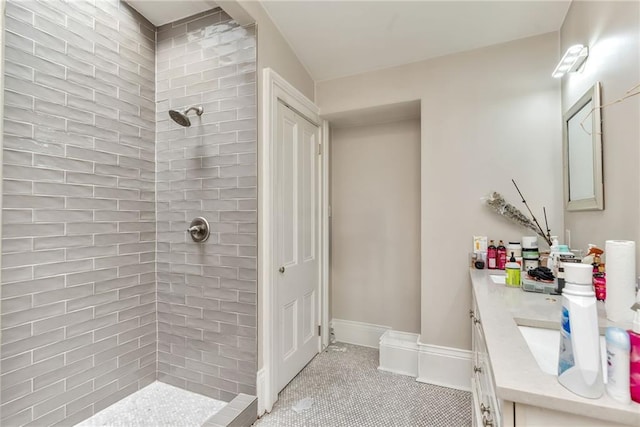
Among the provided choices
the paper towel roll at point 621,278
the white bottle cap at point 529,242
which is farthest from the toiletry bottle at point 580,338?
the white bottle cap at point 529,242

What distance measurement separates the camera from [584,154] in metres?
1.49

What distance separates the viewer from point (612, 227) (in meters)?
1.21

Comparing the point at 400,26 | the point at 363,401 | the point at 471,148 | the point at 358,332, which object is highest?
the point at 400,26

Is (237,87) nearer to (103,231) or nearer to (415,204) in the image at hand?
(103,231)

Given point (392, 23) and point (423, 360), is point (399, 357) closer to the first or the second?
point (423, 360)

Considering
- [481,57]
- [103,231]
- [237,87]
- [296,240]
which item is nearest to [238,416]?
[296,240]

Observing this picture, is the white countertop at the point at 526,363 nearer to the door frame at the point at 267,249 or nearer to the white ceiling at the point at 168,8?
the door frame at the point at 267,249

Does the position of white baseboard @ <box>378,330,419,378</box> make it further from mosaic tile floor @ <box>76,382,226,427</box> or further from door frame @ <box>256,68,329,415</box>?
mosaic tile floor @ <box>76,382,226,427</box>

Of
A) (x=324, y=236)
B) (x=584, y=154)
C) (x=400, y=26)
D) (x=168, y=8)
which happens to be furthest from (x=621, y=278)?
(x=168, y=8)

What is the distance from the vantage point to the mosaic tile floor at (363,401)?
1.75 m

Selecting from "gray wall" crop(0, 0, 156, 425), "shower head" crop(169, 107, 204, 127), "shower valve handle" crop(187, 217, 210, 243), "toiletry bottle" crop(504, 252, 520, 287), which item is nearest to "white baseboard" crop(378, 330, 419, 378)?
"toiletry bottle" crop(504, 252, 520, 287)

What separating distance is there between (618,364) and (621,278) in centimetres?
54

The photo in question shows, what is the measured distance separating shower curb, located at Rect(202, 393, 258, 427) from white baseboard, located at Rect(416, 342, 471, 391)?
3.95 ft

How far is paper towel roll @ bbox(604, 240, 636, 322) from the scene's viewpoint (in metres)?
0.92
